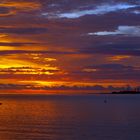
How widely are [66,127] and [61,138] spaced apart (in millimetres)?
16396

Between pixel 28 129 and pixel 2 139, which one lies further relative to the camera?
pixel 28 129

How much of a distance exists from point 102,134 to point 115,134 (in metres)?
2.39

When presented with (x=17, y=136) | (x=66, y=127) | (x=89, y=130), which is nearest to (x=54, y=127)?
(x=66, y=127)

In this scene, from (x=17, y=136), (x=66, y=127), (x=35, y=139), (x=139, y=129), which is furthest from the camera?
(x=66, y=127)

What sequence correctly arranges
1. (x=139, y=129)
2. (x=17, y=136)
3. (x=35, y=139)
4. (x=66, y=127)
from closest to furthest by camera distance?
(x=35, y=139) → (x=17, y=136) → (x=139, y=129) → (x=66, y=127)

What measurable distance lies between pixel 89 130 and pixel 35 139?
51.8ft

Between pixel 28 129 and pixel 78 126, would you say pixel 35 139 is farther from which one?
pixel 78 126

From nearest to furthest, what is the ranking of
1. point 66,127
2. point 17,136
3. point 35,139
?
1. point 35,139
2. point 17,136
3. point 66,127

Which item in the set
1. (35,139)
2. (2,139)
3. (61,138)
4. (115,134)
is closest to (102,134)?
(115,134)

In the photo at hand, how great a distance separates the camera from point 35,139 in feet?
223

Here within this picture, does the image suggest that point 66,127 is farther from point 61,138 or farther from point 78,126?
point 61,138

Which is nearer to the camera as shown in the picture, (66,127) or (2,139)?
(2,139)

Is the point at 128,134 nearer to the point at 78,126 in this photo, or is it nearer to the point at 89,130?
the point at 89,130

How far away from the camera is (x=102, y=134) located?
243ft
